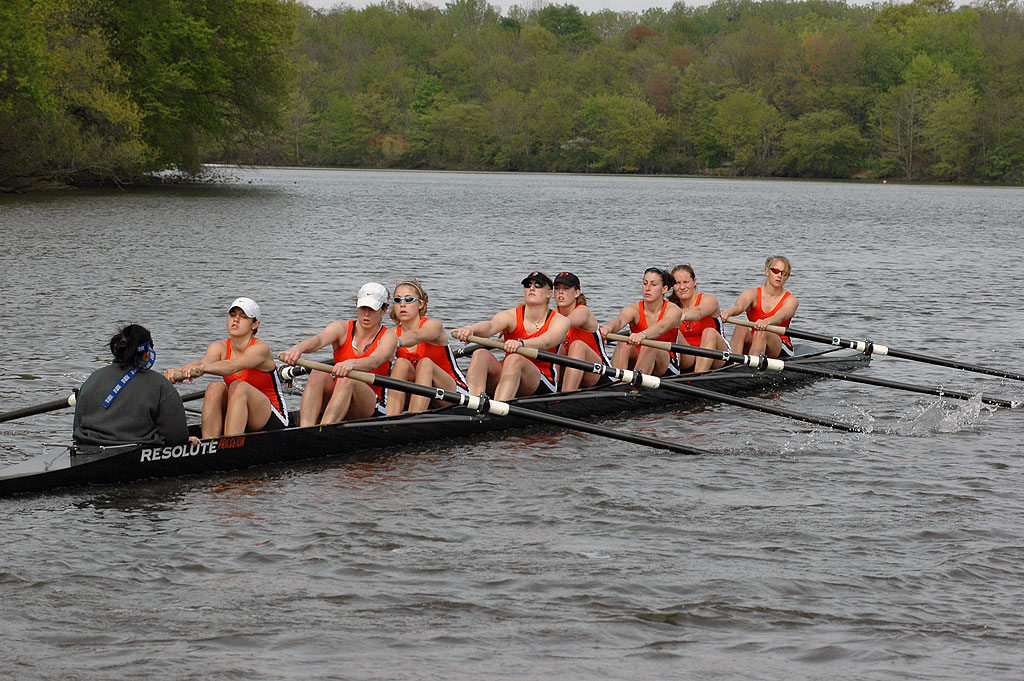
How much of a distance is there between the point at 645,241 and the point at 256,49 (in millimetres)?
26706

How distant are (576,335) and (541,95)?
137 m

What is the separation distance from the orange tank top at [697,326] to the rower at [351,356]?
4.87 m

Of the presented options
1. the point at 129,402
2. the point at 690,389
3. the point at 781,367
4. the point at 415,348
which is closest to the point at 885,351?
the point at 781,367

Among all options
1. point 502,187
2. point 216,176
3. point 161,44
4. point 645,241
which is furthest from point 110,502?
point 502,187

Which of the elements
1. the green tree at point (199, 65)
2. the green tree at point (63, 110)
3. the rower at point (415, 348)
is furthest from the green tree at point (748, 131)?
the rower at point (415, 348)

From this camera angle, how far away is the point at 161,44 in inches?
2169

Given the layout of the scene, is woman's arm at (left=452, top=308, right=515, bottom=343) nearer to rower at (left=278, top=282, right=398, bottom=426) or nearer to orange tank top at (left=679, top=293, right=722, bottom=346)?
rower at (left=278, top=282, right=398, bottom=426)

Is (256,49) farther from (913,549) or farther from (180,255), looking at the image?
(913,549)

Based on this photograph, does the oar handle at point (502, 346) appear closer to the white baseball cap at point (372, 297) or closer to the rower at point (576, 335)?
the rower at point (576, 335)

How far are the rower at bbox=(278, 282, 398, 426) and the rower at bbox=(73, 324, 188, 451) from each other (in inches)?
62.5

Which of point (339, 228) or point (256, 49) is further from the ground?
point (256, 49)

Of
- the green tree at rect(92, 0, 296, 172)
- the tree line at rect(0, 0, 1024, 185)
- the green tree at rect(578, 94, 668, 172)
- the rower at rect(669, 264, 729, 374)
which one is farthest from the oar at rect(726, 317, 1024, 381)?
the green tree at rect(578, 94, 668, 172)

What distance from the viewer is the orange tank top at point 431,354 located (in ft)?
38.8

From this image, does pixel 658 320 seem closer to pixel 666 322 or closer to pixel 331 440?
pixel 666 322
